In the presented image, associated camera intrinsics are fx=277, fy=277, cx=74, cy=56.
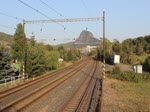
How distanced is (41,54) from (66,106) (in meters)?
23.8

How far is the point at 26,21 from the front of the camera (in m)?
38.6

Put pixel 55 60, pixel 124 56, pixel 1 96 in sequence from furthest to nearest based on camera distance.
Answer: pixel 124 56, pixel 55 60, pixel 1 96

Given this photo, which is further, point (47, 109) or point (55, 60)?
point (55, 60)

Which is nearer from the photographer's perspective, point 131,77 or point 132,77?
point 132,77

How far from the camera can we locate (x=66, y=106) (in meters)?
18.4

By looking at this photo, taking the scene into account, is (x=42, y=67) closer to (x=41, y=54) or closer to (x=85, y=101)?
(x=41, y=54)

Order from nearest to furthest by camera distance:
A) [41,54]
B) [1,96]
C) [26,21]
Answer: [1,96]
[26,21]
[41,54]

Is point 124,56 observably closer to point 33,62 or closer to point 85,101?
point 33,62

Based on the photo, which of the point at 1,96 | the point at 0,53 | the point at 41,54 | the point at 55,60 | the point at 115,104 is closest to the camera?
the point at 115,104

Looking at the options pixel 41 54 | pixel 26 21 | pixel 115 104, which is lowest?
pixel 115 104

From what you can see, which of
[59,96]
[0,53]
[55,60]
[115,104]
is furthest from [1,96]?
[55,60]

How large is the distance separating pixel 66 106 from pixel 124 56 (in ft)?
257

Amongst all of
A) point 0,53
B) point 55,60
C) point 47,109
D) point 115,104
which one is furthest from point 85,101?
Result: point 55,60

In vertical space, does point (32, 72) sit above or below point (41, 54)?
below
